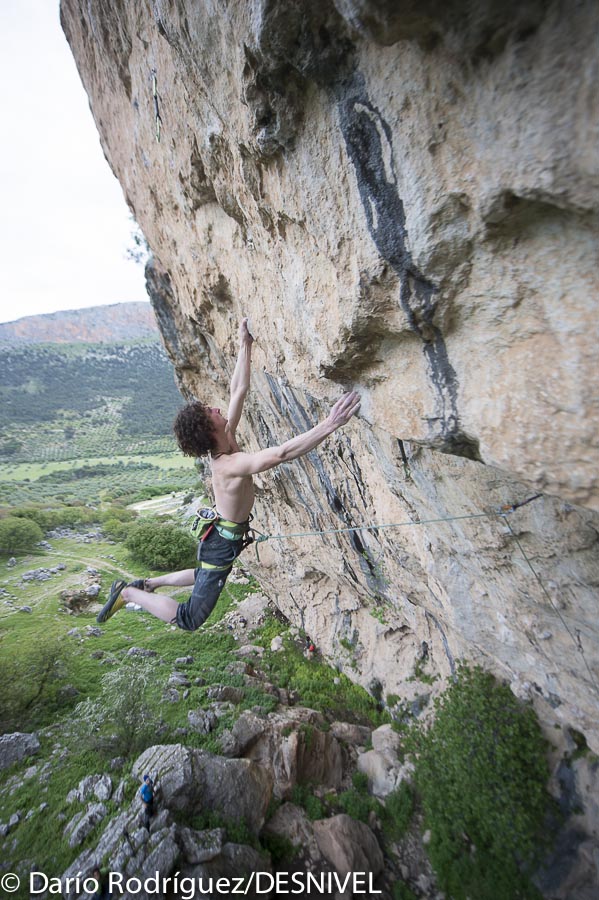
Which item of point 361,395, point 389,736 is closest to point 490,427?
point 361,395

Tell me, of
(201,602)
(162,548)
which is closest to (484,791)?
(201,602)

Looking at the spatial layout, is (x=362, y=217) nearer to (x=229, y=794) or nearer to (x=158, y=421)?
(x=229, y=794)

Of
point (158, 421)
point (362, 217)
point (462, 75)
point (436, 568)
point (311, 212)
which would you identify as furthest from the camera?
point (158, 421)

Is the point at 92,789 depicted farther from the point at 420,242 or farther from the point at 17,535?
the point at 17,535

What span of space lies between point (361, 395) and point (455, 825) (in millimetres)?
8027

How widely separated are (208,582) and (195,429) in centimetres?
180

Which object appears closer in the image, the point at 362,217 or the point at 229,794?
the point at 362,217

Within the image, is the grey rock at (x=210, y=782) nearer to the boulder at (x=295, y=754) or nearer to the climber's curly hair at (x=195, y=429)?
the boulder at (x=295, y=754)

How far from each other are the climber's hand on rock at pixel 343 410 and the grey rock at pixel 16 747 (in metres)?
12.1

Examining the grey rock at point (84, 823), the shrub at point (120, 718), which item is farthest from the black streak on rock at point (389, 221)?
the shrub at point (120, 718)

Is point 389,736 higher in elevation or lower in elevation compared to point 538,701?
lower

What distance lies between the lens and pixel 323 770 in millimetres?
9117

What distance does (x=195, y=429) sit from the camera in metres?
3.83

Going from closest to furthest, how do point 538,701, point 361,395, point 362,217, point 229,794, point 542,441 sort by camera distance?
point 542,441
point 362,217
point 361,395
point 538,701
point 229,794
